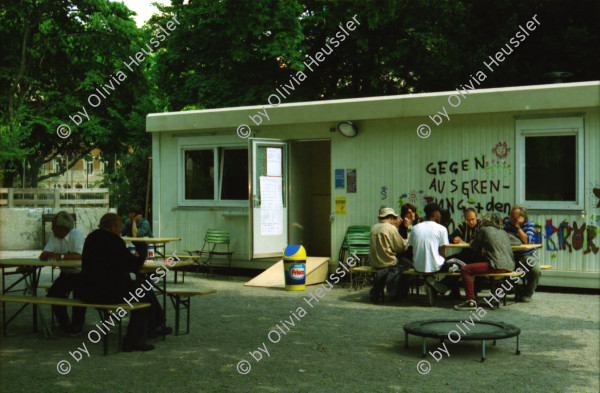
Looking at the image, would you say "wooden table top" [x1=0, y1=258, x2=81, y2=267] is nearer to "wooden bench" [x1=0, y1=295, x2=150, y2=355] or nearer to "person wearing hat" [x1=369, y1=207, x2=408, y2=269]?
"wooden bench" [x1=0, y1=295, x2=150, y2=355]

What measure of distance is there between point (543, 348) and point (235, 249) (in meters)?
7.59

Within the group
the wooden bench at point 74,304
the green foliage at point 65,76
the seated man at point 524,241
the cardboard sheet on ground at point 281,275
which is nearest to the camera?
the wooden bench at point 74,304

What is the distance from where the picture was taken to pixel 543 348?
7.15 metres

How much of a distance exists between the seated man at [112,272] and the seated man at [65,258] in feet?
3.03

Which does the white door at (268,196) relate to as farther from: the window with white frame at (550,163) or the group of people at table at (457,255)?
the window with white frame at (550,163)

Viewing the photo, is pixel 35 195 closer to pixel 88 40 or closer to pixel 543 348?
pixel 88 40

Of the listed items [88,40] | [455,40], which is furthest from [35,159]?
[455,40]

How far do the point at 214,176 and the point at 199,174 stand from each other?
1.45ft

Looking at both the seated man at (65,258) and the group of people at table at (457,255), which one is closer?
the seated man at (65,258)

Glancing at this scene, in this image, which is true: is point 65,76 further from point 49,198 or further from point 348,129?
point 348,129

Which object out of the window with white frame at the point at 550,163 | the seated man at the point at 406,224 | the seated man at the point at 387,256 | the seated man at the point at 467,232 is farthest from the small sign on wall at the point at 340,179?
the window with white frame at the point at 550,163

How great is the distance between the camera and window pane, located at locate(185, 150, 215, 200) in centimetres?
1406

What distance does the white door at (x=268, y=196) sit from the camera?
12.7 metres

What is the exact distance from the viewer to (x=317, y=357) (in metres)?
6.81
